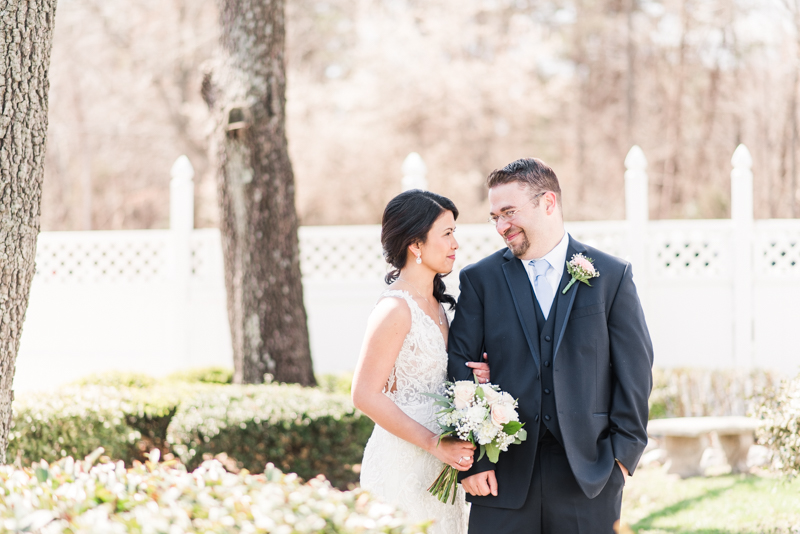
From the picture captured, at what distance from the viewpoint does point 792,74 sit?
16297 millimetres

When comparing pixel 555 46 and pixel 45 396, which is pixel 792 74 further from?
pixel 45 396

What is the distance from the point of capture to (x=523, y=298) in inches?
119

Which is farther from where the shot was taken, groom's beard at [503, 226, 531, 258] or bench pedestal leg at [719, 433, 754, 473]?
bench pedestal leg at [719, 433, 754, 473]

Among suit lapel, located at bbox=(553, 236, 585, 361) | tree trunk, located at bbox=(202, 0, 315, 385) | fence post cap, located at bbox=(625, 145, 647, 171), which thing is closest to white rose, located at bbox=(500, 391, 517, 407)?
suit lapel, located at bbox=(553, 236, 585, 361)

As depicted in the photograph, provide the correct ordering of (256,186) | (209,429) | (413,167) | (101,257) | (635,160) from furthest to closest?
(101,257) → (635,160) → (413,167) → (256,186) → (209,429)

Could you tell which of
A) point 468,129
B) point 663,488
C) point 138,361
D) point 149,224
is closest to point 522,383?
point 663,488

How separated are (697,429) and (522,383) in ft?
15.2

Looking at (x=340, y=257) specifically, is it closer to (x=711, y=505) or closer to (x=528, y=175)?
(x=711, y=505)

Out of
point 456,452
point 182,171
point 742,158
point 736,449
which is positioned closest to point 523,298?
point 456,452

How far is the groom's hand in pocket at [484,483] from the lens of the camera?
291cm

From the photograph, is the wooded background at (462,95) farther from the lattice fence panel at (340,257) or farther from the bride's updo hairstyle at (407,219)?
the bride's updo hairstyle at (407,219)

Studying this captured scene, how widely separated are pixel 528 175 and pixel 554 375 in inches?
32.1

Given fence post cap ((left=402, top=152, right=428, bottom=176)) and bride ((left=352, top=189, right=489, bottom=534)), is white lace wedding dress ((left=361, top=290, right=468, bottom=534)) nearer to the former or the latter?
bride ((left=352, top=189, right=489, bottom=534))

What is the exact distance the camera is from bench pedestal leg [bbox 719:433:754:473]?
23.3 feet
